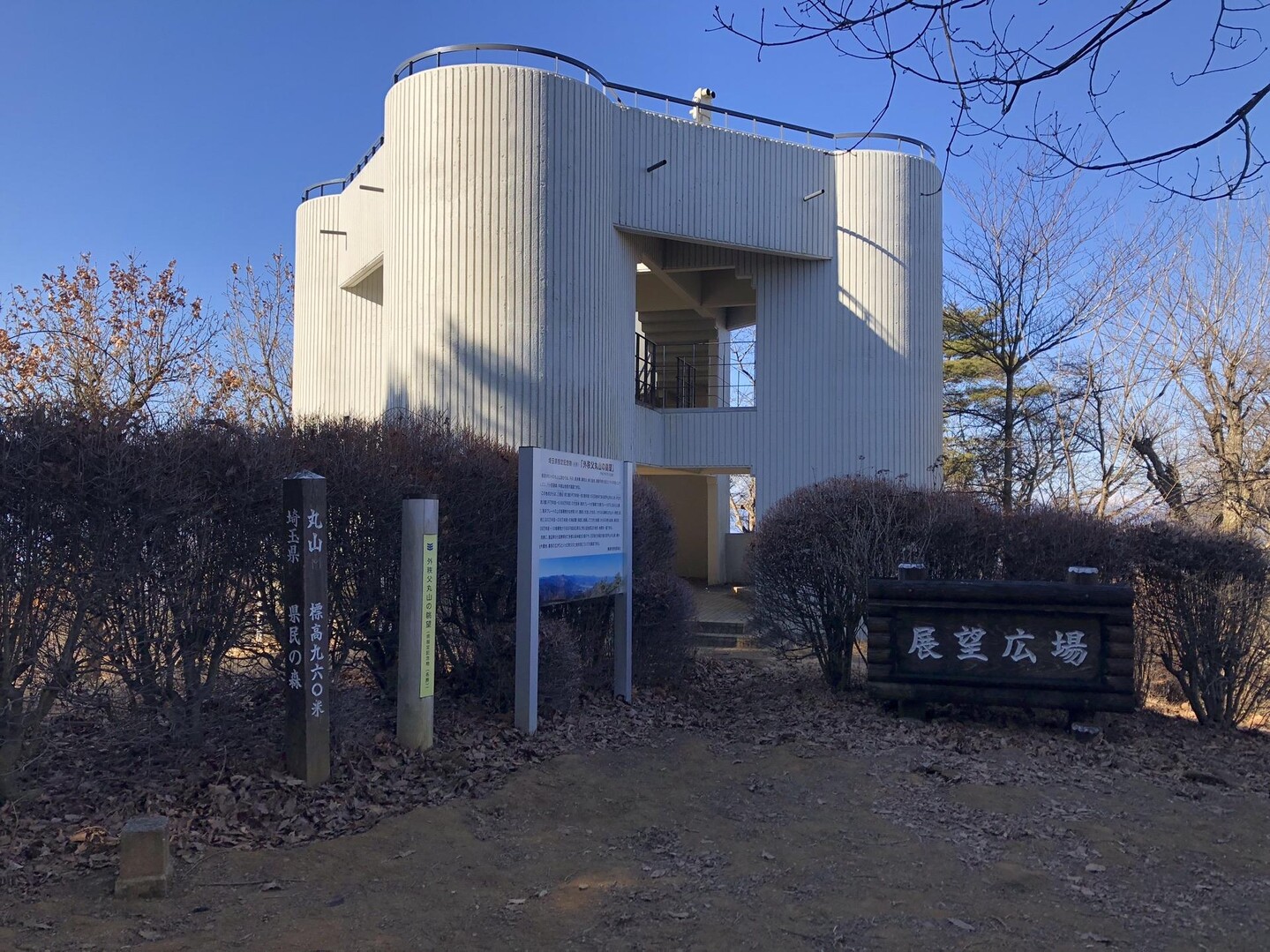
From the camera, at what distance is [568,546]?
791 cm

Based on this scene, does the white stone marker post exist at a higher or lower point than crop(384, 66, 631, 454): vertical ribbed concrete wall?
lower

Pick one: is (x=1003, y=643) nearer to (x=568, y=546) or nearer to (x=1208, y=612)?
(x=1208, y=612)

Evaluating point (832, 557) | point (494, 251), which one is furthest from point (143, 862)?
point (494, 251)

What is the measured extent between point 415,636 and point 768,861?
2.74 m

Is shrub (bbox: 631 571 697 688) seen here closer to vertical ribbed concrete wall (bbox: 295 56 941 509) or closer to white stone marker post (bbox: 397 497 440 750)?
white stone marker post (bbox: 397 497 440 750)

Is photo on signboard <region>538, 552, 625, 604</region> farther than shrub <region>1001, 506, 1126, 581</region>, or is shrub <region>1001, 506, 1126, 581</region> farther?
shrub <region>1001, 506, 1126, 581</region>

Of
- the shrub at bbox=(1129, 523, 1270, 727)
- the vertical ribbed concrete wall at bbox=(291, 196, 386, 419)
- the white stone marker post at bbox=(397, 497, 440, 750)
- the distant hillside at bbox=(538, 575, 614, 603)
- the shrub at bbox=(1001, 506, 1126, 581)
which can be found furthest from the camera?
the vertical ribbed concrete wall at bbox=(291, 196, 386, 419)

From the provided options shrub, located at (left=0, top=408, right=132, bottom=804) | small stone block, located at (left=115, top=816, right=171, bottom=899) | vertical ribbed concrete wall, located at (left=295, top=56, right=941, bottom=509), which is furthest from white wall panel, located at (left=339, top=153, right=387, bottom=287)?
small stone block, located at (left=115, top=816, right=171, bottom=899)

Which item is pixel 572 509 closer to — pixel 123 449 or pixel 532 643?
pixel 532 643

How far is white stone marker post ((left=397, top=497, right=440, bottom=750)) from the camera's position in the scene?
6484 mm

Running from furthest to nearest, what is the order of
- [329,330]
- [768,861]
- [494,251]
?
[329,330] < [494,251] < [768,861]

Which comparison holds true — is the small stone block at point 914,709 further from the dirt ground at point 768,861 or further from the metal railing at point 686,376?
the metal railing at point 686,376

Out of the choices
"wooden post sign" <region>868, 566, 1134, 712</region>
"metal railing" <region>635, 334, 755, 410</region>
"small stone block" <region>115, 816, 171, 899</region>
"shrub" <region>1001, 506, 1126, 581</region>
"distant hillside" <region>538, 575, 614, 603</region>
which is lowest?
"small stone block" <region>115, 816, 171, 899</region>

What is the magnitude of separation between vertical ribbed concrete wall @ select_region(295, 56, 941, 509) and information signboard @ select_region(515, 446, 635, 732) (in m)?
6.37
